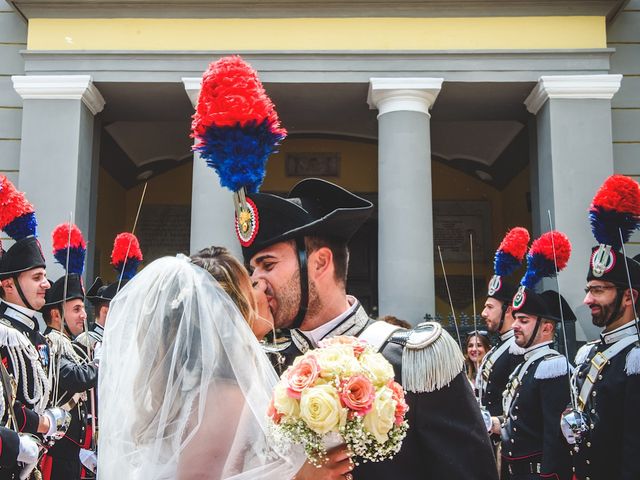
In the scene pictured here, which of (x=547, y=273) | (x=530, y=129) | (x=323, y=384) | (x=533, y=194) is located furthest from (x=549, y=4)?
(x=323, y=384)

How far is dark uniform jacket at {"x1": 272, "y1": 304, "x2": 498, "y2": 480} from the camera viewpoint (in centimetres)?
235

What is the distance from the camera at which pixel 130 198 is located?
14.0 m

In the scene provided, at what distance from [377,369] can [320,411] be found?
23 centimetres

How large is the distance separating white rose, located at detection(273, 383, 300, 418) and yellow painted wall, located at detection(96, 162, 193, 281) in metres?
11.4

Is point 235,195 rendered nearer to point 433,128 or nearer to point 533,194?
point 533,194

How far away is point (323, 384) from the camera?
2.15 metres

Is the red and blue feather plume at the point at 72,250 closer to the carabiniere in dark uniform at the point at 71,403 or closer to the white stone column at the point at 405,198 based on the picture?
the carabiniere in dark uniform at the point at 71,403

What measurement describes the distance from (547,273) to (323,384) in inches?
195

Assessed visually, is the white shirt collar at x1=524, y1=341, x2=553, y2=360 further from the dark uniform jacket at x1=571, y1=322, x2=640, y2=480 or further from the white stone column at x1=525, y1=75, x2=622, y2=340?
the white stone column at x1=525, y1=75, x2=622, y2=340

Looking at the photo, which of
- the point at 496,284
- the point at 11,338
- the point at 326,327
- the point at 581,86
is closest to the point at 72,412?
the point at 11,338

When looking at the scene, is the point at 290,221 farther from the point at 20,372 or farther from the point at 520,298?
the point at 520,298

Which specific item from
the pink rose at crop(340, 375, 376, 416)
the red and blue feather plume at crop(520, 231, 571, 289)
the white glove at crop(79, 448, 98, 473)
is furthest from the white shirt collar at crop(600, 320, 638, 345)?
the white glove at crop(79, 448, 98, 473)

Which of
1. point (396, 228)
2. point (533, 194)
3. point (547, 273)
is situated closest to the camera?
point (547, 273)

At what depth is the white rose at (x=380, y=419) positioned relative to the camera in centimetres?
210
